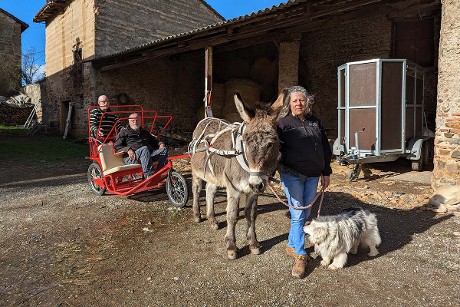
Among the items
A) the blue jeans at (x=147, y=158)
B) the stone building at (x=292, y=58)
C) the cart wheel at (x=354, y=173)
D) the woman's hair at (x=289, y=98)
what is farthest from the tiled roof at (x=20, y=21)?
the woman's hair at (x=289, y=98)

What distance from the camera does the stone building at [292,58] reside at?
5.88 m

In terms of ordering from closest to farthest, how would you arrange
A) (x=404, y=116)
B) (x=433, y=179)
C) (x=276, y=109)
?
(x=276, y=109)
(x=433, y=179)
(x=404, y=116)

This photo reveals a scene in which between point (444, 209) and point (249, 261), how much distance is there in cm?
365

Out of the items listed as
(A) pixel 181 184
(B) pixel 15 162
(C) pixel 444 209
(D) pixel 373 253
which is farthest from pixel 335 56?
(B) pixel 15 162

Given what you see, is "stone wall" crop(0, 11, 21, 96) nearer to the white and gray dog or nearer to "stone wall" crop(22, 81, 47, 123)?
"stone wall" crop(22, 81, 47, 123)

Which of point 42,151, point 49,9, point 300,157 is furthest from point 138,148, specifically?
point 49,9

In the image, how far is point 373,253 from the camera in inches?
144

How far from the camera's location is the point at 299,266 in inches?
128

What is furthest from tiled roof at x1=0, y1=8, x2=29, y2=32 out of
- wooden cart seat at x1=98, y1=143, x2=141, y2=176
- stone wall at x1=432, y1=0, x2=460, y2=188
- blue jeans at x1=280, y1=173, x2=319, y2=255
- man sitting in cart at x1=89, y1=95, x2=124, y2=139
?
blue jeans at x1=280, y1=173, x2=319, y2=255

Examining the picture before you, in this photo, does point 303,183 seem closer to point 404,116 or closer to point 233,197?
point 233,197

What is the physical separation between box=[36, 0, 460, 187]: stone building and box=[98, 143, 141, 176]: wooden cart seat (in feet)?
15.3

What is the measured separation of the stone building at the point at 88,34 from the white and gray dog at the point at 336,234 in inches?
542

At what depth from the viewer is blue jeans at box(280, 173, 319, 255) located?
335 centimetres

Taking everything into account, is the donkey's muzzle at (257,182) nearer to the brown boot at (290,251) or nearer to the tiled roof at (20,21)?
the brown boot at (290,251)
